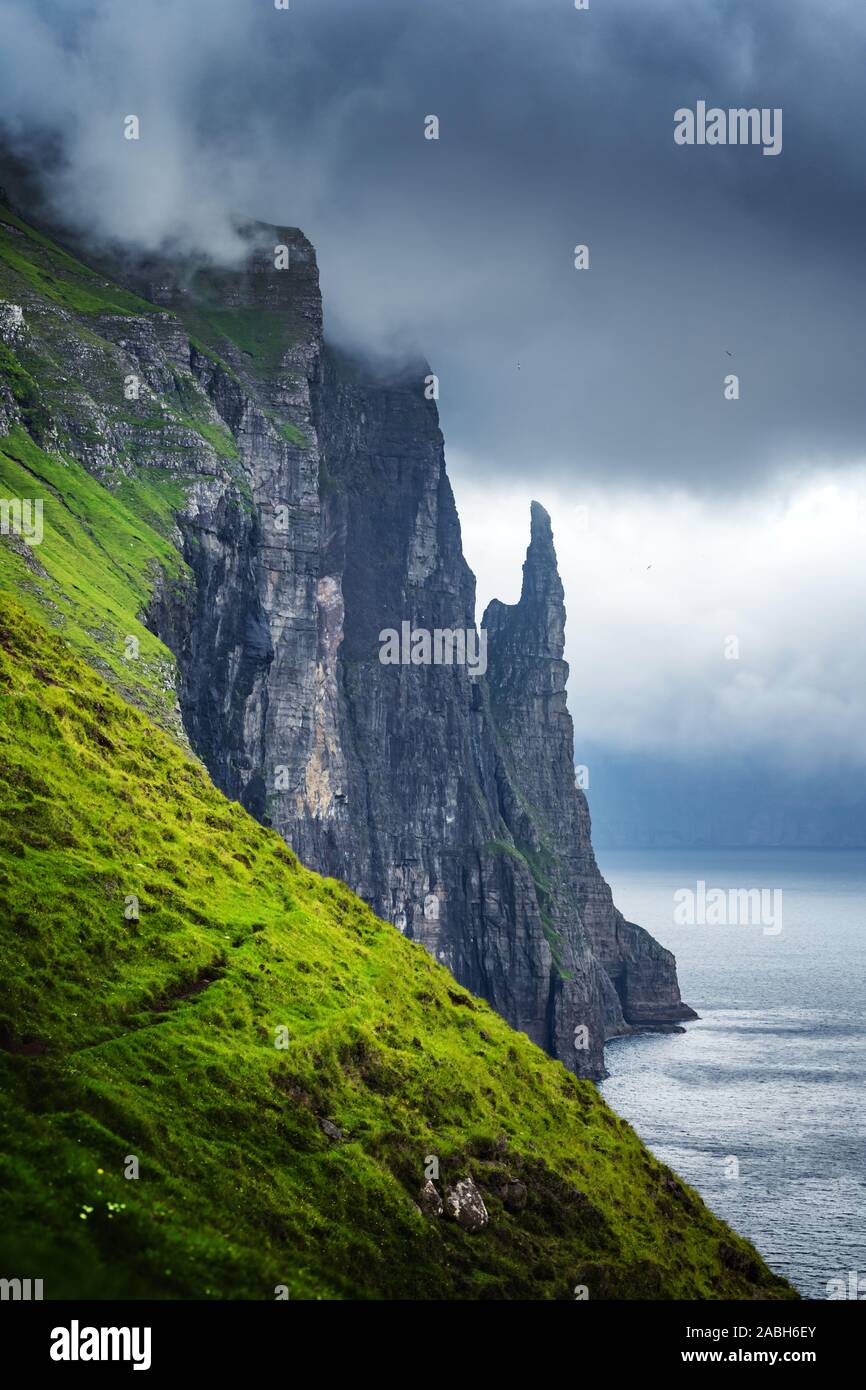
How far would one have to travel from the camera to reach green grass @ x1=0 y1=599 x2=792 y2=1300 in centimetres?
3325

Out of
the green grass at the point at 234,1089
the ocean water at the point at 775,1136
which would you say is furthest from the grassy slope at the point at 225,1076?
the ocean water at the point at 775,1136

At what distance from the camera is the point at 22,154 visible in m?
172

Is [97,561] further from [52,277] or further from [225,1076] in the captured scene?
[52,277]

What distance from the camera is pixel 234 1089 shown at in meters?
44.5

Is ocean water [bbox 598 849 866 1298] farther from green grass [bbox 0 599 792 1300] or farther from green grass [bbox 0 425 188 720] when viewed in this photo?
A: green grass [bbox 0 425 188 720]

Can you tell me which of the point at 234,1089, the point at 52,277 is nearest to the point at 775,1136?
the point at 234,1089

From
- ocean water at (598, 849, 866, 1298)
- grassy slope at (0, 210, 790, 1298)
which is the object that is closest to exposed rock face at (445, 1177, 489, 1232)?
grassy slope at (0, 210, 790, 1298)

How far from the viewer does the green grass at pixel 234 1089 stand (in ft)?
109

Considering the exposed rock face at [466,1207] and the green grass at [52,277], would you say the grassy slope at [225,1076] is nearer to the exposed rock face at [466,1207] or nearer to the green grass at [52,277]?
the exposed rock face at [466,1207]

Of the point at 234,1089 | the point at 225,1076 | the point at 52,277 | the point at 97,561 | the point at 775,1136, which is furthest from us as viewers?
the point at 52,277
